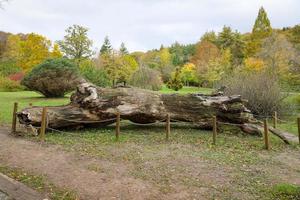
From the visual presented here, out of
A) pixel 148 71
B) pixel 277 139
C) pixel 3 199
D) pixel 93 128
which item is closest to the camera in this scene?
pixel 3 199

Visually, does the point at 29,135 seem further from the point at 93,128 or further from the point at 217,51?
the point at 217,51

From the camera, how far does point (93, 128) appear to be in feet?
36.6

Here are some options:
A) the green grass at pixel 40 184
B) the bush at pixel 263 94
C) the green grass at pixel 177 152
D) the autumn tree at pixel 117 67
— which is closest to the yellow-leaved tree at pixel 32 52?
the autumn tree at pixel 117 67

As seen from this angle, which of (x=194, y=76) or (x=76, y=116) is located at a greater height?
(x=194, y=76)

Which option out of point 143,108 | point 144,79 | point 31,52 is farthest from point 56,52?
point 143,108

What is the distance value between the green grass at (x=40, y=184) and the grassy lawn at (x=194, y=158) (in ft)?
0.31

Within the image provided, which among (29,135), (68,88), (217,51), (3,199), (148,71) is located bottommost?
(3,199)

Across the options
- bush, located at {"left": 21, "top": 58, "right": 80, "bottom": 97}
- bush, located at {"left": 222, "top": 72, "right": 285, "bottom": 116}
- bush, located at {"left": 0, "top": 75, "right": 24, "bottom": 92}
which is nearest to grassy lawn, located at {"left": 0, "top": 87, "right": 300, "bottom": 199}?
bush, located at {"left": 222, "top": 72, "right": 285, "bottom": 116}

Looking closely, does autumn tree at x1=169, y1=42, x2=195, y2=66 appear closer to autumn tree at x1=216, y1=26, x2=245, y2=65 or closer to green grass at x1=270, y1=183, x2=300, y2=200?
autumn tree at x1=216, y1=26, x2=245, y2=65

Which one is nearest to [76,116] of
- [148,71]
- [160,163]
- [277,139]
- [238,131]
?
[160,163]

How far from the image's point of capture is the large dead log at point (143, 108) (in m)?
10.5

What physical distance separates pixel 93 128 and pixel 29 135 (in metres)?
2.34

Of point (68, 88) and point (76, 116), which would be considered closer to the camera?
point (76, 116)

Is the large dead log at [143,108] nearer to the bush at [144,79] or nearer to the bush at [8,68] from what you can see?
the bush at [144,79]
